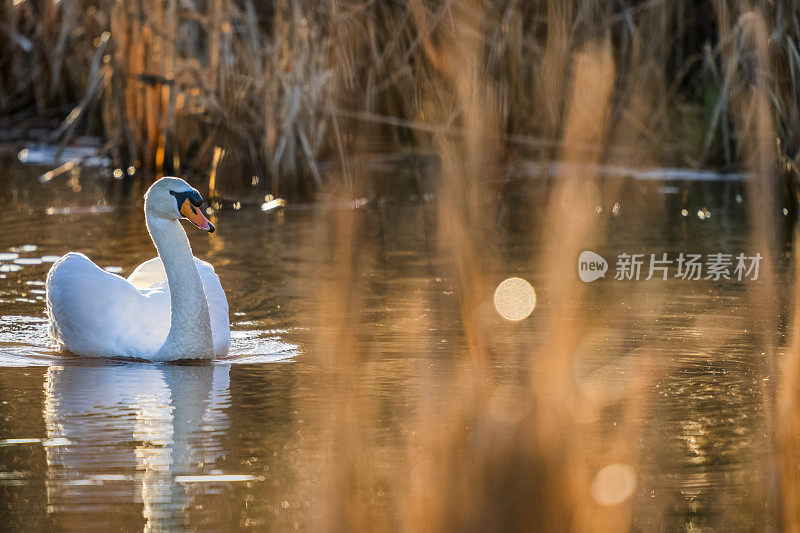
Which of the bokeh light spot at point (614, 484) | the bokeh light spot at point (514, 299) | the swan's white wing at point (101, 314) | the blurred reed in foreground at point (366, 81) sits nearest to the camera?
the bokeh light spot at point (614, 484)

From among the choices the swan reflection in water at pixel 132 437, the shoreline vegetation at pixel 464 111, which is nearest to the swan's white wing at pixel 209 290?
the swan reflection in water at pixel 132 437

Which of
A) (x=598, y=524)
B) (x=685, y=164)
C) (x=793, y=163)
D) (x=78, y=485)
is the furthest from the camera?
(x=685, y=164)

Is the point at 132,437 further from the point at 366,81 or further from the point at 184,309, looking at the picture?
the point at 366,81

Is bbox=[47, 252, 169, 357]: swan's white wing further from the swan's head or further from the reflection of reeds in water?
the reflection of reeds in water

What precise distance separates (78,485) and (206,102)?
794cm

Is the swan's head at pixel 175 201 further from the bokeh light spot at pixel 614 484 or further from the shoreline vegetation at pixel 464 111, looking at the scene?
the bokeh light spot at pixel 614 484

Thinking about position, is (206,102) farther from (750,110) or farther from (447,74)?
(750,110)

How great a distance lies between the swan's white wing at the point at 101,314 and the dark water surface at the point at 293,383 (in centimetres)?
12

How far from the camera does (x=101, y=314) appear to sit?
724cm

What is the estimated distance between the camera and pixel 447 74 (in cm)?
1266

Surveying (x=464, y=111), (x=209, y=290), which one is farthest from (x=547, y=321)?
(x=464, y=111)

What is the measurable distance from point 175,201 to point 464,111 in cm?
547

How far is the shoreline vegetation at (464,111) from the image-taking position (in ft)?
27.5

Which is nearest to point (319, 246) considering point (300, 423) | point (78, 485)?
point (300, 423)
